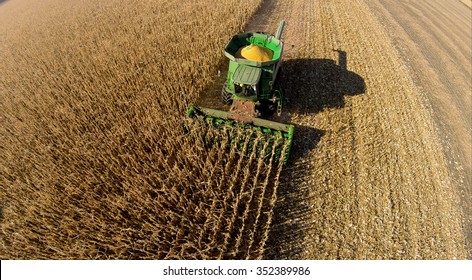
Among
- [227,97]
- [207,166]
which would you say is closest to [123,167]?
[207,166]

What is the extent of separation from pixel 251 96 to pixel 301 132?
1997mm

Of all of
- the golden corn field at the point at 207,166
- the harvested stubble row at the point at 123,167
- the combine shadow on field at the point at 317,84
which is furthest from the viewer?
the combine shadow on field at the point at 317,84

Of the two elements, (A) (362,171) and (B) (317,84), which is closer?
(A) (362,171)

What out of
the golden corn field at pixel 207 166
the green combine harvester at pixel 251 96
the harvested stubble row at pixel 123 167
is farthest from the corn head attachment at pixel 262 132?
the harvested stubble row at pixel 123 167

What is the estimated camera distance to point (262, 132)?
20.2ft

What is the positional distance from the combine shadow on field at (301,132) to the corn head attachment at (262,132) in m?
0.73

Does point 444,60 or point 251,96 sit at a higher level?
point 444,60

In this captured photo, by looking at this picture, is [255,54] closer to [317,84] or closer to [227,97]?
[227,97]

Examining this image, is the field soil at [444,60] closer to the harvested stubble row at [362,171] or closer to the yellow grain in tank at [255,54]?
the harvested stubble row at [362,171]

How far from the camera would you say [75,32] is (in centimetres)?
1321

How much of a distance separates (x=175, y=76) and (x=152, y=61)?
61.9 inches

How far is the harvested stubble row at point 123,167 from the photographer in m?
4.75

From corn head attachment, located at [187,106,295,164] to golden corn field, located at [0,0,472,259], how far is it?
0.33ft
